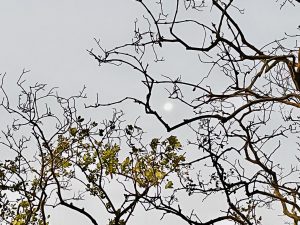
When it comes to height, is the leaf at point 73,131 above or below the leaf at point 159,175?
above

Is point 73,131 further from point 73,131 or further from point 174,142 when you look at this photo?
point 174,142

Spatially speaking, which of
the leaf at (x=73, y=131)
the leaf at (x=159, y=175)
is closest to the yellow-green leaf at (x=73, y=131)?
the leaf at (x=73, y=131)

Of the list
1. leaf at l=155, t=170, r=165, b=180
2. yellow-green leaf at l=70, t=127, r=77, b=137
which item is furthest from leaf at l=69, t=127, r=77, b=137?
leaf at l=155, t=170, r=165, b=180

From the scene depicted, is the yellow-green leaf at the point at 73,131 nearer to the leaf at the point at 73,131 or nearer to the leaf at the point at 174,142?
the leaf at the point at 73,131

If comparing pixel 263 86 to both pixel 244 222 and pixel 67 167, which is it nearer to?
pixel 244 222

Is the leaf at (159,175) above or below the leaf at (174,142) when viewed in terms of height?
below

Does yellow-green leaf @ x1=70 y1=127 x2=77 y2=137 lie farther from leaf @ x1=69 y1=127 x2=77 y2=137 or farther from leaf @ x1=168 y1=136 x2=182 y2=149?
leaf @ x1=168 y1=136 x2=182 y2=149

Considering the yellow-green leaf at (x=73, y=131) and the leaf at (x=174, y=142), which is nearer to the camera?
the leaf at (x=174, y=142)

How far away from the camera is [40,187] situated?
7500mm

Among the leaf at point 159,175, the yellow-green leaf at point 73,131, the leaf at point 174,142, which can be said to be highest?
the yellow-green leaf at point 73,131

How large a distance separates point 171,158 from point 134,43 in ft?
7.69

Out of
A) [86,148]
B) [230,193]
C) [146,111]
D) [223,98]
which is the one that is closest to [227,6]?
[223,98]

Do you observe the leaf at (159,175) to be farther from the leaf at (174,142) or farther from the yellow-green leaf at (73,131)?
the yellow-green leaf at (73,131)

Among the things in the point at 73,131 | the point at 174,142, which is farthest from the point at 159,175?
the point at 73,131
